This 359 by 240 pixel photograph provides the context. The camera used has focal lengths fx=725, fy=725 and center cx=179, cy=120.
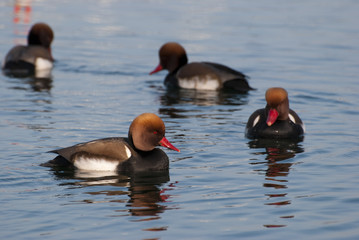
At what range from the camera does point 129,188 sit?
9031 mm

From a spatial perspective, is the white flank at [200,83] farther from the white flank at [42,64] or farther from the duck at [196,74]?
the white flank at [42,64]

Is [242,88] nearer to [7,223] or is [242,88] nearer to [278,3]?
[7,223]

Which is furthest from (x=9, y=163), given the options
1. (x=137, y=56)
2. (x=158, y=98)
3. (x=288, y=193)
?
(x=137, y=56)

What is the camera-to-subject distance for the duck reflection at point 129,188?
824 cm

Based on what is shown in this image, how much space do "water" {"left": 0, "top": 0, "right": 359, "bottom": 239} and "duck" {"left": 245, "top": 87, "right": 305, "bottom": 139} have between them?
227mm

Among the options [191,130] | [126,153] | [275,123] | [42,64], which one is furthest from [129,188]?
[42,64]

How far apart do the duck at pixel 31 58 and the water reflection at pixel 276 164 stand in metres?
8.17

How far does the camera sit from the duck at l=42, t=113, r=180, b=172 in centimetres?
959

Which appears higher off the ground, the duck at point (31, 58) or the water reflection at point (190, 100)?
the duck at point (31, 58)

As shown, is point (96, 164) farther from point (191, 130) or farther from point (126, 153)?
point (191, 130)

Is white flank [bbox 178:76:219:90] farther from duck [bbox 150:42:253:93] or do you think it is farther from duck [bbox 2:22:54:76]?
duck [bbox 2:22:54:76]

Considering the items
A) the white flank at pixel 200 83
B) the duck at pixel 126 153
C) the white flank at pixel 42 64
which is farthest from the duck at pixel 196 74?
the duck at pixel 126 153

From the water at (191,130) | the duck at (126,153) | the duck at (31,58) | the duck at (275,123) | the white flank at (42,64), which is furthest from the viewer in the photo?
the white flank at (42,64)

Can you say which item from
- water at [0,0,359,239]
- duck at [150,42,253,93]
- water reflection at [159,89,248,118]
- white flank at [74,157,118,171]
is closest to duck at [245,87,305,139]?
water at [0,0,359,239]
